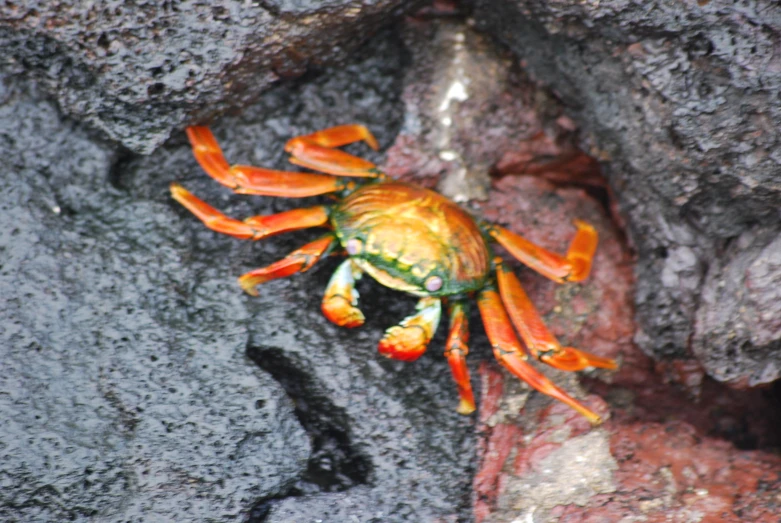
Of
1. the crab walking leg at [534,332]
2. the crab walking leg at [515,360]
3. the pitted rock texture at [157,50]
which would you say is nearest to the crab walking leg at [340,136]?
the pitted rock texture at [157,50]

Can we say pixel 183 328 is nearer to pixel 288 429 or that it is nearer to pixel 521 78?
pixel 288 429

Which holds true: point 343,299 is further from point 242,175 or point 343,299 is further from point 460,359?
point 242,175

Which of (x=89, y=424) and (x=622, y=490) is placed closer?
(x=89, y=424)

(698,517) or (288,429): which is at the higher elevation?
(288,429)

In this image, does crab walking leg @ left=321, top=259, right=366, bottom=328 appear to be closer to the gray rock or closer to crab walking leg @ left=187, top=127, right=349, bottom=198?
crab walking leg @ left=187, top=127, right=349, bottom=198

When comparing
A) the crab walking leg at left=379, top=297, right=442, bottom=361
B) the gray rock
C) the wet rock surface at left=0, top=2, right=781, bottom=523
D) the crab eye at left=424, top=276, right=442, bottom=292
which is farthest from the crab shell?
the gray rock

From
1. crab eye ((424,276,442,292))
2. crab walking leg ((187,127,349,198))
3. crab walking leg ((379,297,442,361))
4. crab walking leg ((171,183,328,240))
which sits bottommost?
crab walking leg ((379,297,442,361))

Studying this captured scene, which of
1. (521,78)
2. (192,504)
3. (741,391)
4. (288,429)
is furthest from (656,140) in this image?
(192,504)
